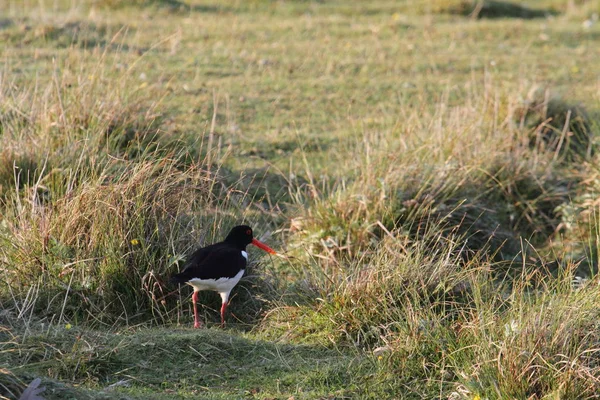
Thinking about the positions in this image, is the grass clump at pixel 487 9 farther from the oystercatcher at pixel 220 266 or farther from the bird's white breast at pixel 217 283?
the bird's white breast at pixel 217 283

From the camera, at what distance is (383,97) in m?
10.2

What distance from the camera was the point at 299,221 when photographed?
6.92 m

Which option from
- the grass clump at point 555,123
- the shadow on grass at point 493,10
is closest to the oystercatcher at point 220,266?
the grass clump at point 555,123

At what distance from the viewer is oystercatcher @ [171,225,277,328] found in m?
5.20

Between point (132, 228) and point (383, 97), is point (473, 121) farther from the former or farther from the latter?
point (132, 228)

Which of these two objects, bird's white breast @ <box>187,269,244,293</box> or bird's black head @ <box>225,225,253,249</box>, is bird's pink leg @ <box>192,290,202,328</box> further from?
bird's black head @ <box>225,225,253,249</box>

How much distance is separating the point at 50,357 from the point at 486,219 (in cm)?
389

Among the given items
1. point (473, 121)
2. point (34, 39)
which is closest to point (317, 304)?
point (473, 121)

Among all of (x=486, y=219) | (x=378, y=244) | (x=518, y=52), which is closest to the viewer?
(x=378, y=244)

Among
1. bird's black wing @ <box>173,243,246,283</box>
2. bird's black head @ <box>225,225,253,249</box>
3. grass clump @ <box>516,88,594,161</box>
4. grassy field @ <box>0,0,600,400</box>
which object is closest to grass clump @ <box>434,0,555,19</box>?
grassy field @ <box>0,0,600,400</box>

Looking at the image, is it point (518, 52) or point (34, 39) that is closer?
point (34, 39)

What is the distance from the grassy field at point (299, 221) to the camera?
4699mm

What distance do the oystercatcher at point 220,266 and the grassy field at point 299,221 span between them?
27 cm

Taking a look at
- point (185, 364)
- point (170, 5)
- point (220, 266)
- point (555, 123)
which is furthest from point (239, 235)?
point (170, 5)
